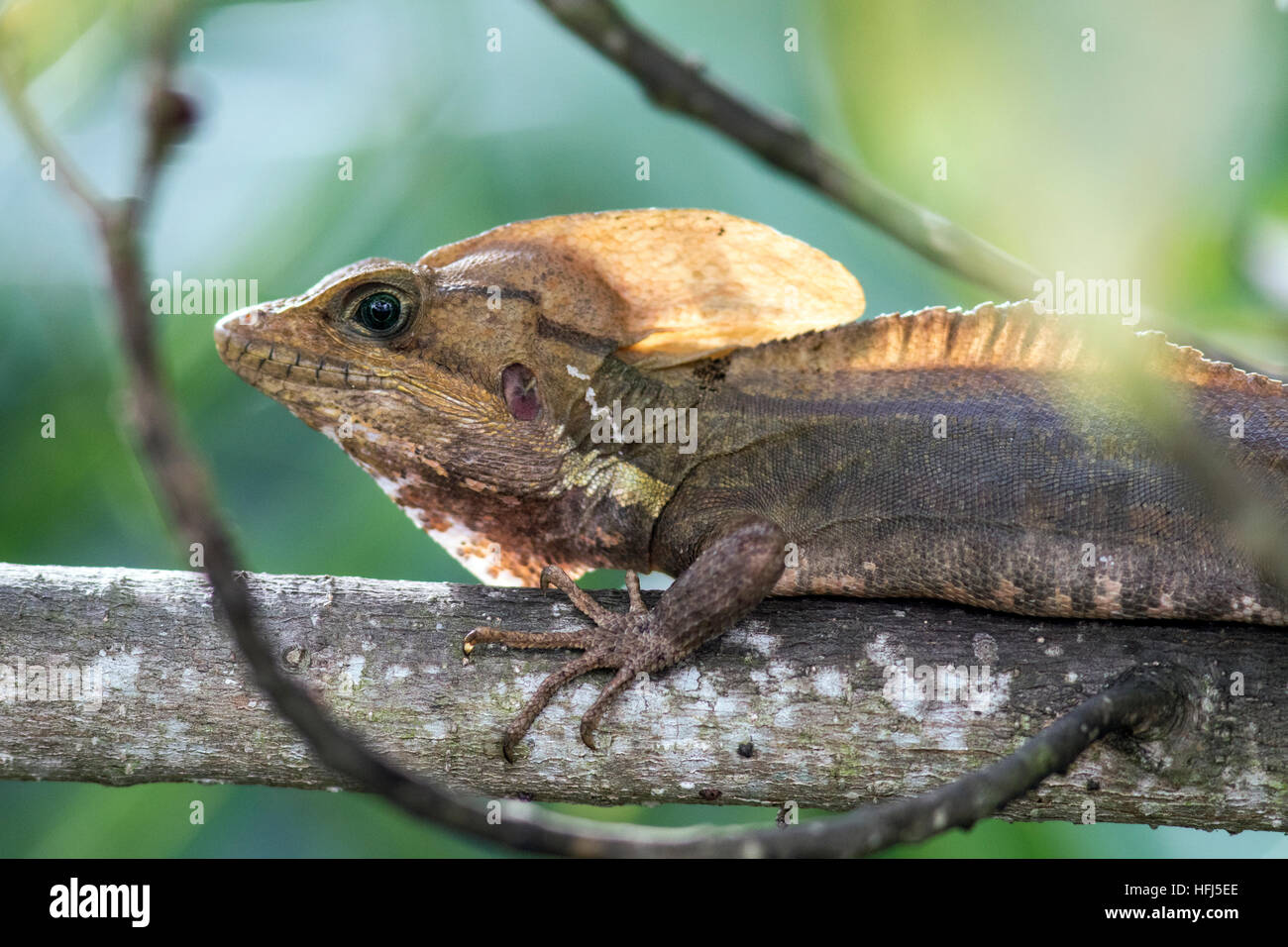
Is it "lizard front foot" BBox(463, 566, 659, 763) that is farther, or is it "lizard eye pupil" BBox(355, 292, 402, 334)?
"lizard eye pupil" BBox(355, 292, 402, 334)

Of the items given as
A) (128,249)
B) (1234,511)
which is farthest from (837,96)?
(128,249)

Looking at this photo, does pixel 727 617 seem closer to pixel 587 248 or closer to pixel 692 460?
pixel 692 460

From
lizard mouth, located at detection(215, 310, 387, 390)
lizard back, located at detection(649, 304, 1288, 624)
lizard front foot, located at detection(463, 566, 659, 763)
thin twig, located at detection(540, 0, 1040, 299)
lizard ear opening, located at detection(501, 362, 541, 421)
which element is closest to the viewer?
thin twig, located at detection(540, 0, 1040, 299)

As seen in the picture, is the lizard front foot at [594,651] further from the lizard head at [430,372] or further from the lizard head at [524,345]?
the lizard head at [430,372]

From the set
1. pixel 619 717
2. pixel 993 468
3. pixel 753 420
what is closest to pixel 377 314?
pixel 753 420

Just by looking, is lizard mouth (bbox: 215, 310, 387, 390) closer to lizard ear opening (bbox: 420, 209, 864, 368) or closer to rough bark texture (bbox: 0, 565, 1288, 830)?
lizard ear opening (bbox: 420, 209, 864, 368)

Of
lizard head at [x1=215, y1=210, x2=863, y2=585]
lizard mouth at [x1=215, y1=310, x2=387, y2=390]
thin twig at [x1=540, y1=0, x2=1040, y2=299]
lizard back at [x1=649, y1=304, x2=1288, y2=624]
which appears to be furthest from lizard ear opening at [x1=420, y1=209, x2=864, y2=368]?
thin twig at [x1=540, y1=0, x2=1040, y2=299]
